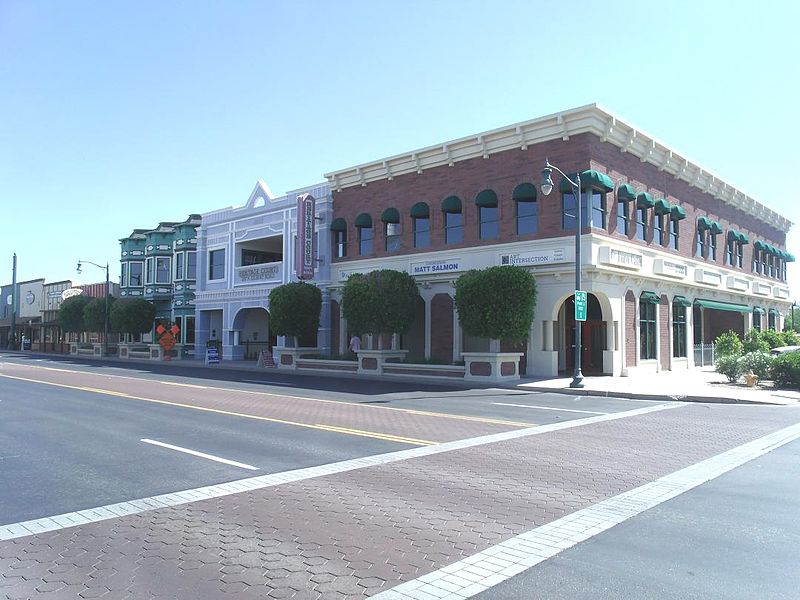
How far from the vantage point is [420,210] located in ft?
97.7

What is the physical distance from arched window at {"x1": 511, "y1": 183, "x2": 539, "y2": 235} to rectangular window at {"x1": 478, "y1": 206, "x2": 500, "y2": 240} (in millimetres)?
1036

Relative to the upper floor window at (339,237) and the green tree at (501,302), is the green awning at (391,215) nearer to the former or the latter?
the upper floor window at (339,237)

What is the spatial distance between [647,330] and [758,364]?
621 cm

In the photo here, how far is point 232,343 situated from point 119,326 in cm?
1090

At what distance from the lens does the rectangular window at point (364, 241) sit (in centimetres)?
3264

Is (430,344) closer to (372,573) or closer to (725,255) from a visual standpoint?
(725,255)

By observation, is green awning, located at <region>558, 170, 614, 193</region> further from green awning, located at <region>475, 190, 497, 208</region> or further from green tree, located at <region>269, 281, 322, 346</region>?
green tree, located at <region>269, 281, 322, 346</region>

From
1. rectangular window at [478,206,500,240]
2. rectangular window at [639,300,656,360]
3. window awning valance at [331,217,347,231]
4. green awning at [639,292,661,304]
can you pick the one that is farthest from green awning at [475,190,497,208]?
window awning valance at [331,217,347,231]

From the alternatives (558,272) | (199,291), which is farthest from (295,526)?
(199,291)

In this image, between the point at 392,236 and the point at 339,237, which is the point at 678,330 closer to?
the point at 392,236

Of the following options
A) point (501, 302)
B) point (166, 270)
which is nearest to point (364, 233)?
point (501, 302)

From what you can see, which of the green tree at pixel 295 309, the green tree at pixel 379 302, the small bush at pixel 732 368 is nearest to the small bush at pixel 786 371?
the small bush at pixel 732 368

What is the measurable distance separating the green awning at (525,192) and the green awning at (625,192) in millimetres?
3562

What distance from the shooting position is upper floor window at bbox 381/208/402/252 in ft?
102
